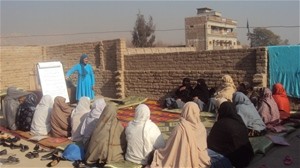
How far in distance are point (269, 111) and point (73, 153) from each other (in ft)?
12.1

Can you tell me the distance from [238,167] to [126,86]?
6998 mm

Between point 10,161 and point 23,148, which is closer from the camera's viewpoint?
point 10,161

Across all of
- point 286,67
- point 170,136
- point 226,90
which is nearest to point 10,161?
point 170,136

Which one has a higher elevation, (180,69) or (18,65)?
(18,65)

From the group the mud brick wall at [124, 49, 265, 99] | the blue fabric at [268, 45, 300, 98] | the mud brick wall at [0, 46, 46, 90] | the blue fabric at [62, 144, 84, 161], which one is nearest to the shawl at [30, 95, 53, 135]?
the blue fabric at [62, 144, 84, 161]

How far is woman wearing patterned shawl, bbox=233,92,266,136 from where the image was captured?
580cm

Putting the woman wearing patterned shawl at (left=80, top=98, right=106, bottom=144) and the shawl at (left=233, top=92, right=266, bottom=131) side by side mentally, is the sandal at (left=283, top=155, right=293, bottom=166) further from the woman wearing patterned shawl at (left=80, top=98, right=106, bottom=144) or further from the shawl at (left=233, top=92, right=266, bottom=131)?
the woman wearing patterned shawl at (left=80, top=98, right=106, bottom=144)

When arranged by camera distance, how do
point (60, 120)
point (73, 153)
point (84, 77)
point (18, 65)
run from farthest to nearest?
Answer: 1. point (18, 65)
2. point (84, 77)
3. point (60, 120)
4. point (73, 153)

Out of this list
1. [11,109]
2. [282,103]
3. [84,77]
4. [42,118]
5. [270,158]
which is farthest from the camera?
[84,77]

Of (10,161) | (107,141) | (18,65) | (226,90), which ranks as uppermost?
(18,65)

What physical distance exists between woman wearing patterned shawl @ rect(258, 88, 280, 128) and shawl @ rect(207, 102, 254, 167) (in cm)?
185

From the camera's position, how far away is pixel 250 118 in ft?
19.3

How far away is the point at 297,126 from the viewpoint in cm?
653

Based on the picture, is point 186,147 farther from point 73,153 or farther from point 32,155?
point 32,155
